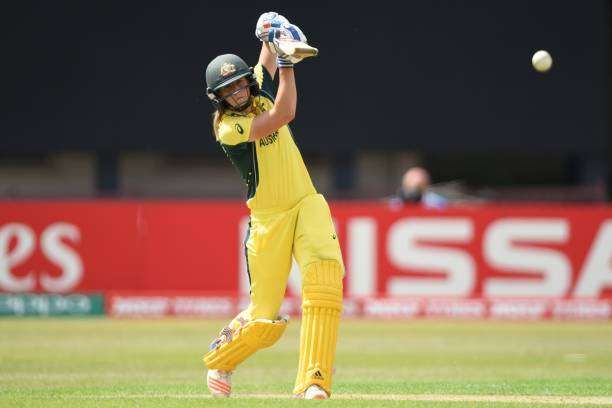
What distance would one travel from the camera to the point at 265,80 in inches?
268

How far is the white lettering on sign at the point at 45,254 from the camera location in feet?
47.6

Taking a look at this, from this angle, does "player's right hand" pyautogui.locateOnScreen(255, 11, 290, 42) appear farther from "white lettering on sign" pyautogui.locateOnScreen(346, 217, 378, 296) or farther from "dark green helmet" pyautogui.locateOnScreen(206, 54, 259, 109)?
"white lettering on sign" pyautogui.locateOnScreen(346, 217, 378, 296)

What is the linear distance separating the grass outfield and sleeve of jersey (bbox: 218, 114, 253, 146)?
124cm

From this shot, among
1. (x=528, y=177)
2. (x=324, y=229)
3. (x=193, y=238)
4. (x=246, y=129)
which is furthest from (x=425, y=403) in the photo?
(x=528, y=177)

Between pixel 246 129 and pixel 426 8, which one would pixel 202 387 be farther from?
pixel 426 8

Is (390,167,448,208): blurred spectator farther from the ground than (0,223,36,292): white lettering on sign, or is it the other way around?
(390,167,448,208): blurred spectator

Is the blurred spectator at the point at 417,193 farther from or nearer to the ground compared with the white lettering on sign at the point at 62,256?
farther from the ground

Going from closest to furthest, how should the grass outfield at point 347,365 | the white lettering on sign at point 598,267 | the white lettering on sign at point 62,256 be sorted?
the grass outfield at point 347,365 → the white lettering on sign at point 598,267 → the white lettering on sign at point 62,256

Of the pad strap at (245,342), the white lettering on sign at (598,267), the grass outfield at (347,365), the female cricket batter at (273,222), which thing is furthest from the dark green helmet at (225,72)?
the white lettering on sign at (598,267)

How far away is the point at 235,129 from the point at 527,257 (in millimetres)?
8535

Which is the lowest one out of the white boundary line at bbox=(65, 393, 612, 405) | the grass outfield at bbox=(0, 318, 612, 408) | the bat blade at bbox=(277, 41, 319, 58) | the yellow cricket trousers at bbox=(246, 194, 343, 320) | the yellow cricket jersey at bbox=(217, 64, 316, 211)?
the white boundary line at bbox=(65, 393, 612, 405)

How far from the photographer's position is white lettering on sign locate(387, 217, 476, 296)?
14531 mm

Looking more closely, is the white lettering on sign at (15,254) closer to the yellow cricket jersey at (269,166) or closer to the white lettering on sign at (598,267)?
the white lettering on sign at (598,267)

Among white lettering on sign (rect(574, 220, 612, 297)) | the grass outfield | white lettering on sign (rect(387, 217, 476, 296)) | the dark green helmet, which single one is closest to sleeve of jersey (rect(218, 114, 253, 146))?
the dark green helmet
